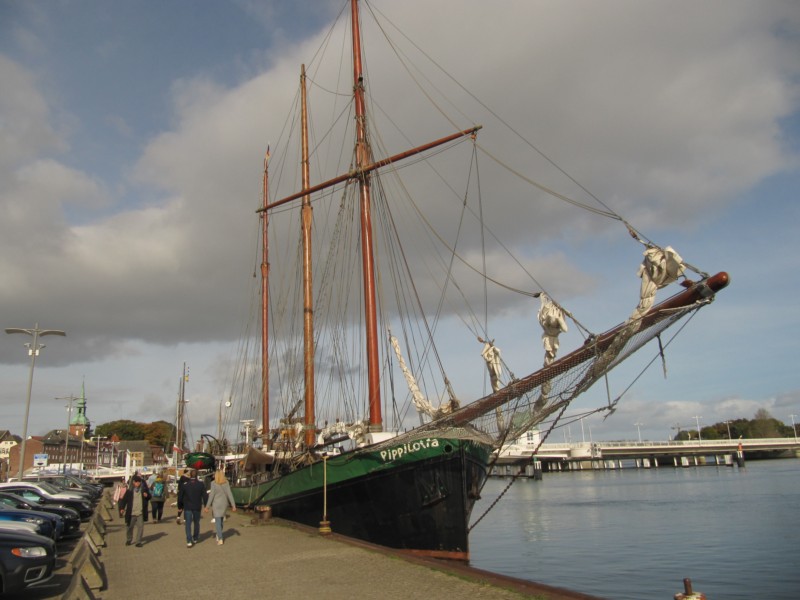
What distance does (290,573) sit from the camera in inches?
425

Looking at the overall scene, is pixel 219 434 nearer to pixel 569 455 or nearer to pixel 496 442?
pixel 496 442

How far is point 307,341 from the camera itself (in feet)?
84.3

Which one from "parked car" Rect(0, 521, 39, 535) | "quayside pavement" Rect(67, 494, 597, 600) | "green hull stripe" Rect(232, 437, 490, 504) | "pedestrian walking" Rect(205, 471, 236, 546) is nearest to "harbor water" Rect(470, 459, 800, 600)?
"green hull stripe" Rect(232, 437, 490, 504)

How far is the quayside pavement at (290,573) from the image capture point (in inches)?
354

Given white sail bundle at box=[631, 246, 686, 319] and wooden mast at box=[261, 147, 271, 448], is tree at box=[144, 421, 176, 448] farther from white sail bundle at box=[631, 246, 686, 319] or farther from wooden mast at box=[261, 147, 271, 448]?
white sail bundle at box=[631, 246, 686, 319]

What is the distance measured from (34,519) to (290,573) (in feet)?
21.6

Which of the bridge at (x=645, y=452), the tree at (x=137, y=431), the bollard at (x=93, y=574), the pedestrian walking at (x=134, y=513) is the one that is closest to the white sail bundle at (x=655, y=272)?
the bollard at (x=93, y=574)

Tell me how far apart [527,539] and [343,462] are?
14.7 m

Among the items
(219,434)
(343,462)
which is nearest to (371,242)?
(343,462)

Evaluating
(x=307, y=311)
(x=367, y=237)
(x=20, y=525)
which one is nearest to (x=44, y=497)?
(x=20, y=525)

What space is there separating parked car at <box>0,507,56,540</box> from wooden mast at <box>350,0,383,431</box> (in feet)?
31.3

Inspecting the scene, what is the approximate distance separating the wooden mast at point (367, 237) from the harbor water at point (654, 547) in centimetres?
687

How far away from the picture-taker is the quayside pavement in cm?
898

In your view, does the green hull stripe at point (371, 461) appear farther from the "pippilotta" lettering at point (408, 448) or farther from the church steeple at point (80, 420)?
the church steeple at point (80, 420)
